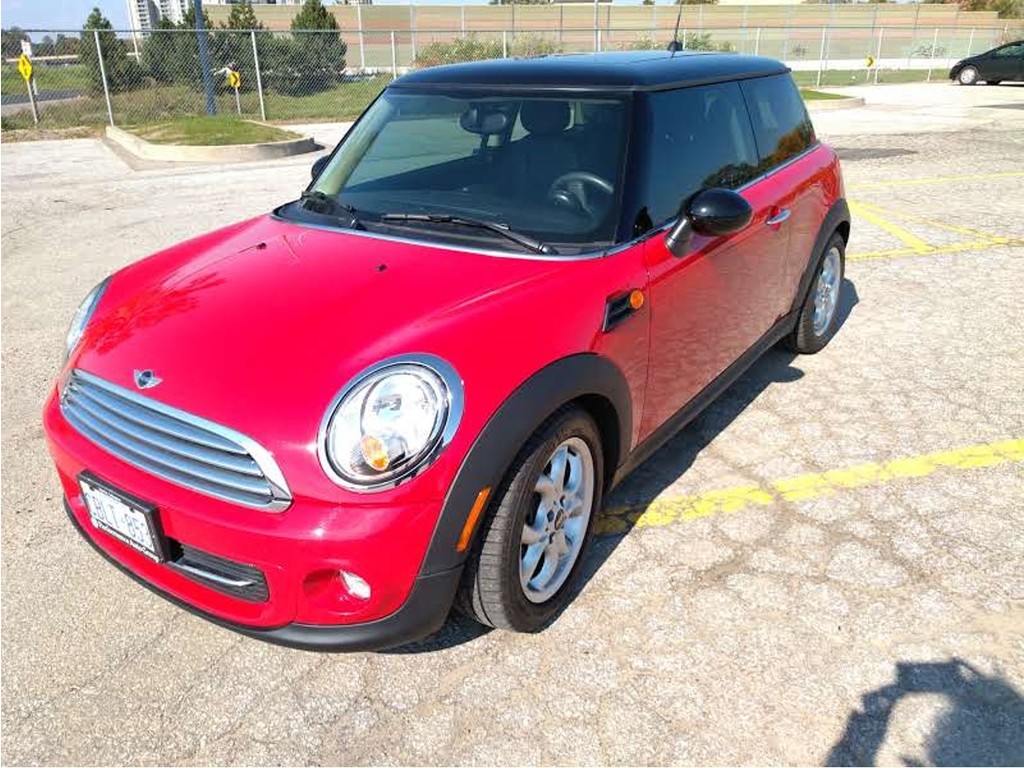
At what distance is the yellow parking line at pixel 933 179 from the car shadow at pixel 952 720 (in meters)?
8.22

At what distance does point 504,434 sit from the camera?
204cm

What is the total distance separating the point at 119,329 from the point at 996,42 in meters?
48.6

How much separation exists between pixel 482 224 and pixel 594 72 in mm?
795

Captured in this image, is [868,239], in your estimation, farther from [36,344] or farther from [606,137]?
[36,344]

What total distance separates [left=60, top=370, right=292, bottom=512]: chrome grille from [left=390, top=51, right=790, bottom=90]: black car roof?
1.79 metres

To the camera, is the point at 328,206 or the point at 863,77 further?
the point at 863,77

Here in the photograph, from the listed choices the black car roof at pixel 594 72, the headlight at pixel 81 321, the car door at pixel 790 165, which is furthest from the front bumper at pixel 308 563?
the car door at pixel 790 165

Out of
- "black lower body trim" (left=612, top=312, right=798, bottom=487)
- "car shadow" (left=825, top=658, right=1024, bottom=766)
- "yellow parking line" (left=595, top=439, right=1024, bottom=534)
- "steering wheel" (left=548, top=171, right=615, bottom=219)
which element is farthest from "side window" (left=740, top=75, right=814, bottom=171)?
"car shadow" (left=825, top=658, right=1024, bottom=766)

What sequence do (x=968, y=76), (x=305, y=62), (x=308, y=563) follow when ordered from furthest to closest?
(x=968, y=76)
(x=305, y=62)
(x=308, y=563)

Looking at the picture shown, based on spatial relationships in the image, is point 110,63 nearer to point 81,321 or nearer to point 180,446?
point 81,321

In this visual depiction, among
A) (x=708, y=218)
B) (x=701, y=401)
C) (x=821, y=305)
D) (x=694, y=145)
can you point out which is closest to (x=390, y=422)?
(x=708, y=218)

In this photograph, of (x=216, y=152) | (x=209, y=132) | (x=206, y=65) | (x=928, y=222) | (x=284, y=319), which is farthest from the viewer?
(x=206, y=65)

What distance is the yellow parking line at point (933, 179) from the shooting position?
31.0 ft

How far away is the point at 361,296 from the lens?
7.67 ft
